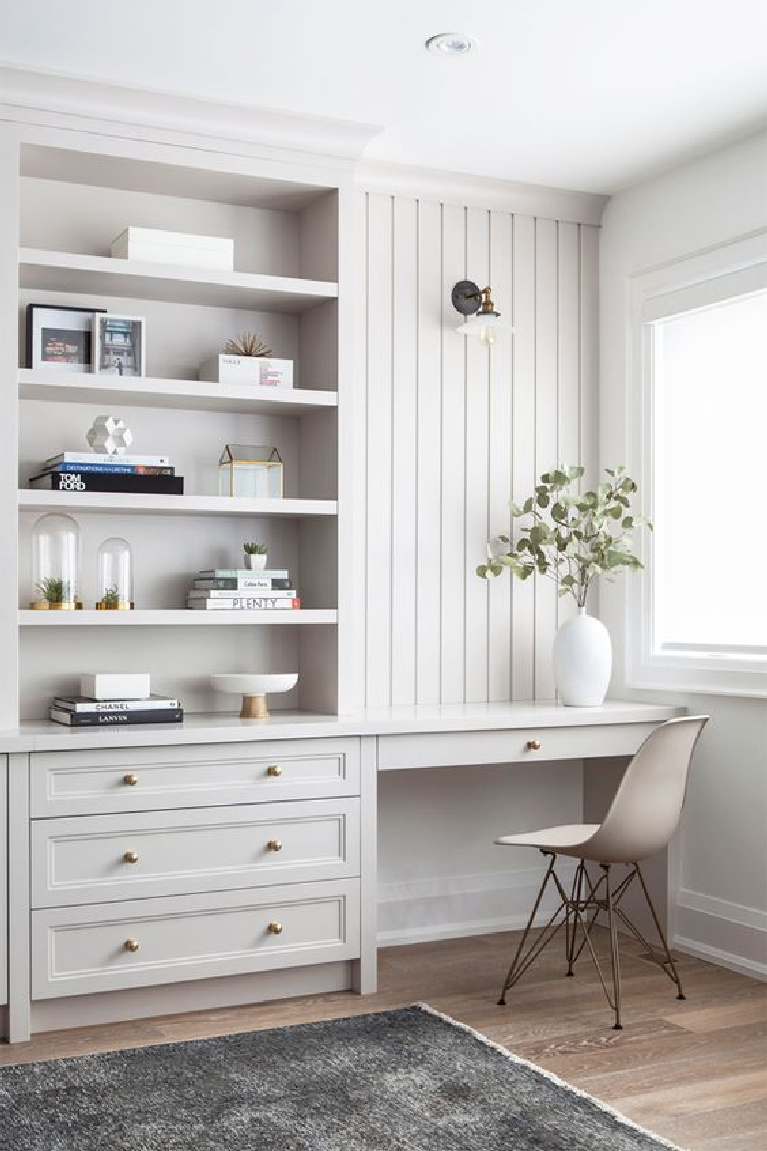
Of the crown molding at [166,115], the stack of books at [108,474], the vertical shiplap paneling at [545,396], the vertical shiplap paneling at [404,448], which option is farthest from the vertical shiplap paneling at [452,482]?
the stack of books at [108,474]

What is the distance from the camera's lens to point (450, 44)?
10.9ft

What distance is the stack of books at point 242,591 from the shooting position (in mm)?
3791

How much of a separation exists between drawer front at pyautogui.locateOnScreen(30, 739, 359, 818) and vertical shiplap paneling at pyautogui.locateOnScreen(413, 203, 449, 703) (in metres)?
0.76

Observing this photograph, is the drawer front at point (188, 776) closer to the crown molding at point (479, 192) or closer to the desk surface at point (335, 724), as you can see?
the desk surface at point (335, 724)

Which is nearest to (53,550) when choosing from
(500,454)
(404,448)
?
(404,448)

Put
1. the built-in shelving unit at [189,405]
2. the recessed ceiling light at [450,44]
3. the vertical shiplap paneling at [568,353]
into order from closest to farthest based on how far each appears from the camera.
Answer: the recessed ceiling light at [450,44] < the built-in shelving unit at [189,405] < the vertical shiplap paneling at [568,353]

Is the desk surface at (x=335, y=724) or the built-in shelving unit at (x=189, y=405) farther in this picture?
the built-in shelving unit at (x=189, y=405)

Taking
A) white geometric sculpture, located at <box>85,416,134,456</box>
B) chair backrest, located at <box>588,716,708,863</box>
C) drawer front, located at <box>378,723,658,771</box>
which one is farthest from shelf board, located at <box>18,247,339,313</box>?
chair backrest, located at <box>588,716,708,863</box>

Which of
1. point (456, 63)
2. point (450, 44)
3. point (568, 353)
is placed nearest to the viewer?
point (450, 44)

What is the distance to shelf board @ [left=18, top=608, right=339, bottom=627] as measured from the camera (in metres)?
3.55

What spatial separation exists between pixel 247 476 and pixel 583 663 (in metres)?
1.26

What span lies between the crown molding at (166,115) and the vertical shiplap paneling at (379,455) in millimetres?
453

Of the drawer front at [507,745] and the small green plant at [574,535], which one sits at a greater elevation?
the small green plant at [574,535]

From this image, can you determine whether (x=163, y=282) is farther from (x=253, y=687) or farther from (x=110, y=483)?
(x=253, y=687)
